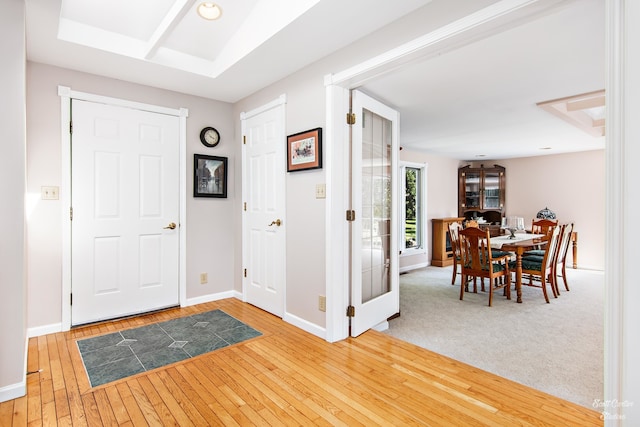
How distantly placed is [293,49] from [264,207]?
5.09 feet

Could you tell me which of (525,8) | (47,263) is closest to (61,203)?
(47,263)

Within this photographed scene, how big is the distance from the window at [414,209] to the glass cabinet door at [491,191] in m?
1.74

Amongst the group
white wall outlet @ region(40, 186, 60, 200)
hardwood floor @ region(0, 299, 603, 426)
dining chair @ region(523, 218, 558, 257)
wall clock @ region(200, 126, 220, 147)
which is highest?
wall clock @ region(200, 126, 220, 147)

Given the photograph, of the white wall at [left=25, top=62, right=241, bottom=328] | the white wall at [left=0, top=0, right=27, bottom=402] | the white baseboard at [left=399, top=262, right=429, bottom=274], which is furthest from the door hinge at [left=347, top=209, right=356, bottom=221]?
the white baseboard at [left=399, top=262, right=429, bottom=274]

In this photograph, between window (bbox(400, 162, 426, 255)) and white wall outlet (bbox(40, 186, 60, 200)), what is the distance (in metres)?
5.28

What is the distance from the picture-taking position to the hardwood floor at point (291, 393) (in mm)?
1733

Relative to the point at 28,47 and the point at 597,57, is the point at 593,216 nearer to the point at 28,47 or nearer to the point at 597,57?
the point at 597,57

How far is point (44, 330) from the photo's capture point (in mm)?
2842

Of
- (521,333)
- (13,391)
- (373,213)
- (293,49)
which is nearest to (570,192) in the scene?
(521,333)

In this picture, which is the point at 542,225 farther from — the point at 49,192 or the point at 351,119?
the point at 49,192

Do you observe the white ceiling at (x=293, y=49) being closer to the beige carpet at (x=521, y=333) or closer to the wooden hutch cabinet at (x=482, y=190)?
the beige carpet at (x=521, y=333)

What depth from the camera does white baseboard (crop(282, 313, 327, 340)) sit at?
276 cm

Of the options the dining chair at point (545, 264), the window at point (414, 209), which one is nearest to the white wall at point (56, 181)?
the window at point (414, 209)

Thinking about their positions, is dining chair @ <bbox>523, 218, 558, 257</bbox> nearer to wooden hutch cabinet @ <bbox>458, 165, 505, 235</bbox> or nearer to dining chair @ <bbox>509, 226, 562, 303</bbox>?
wooden hutch cabinet @ <bbox>458, 165, 505, 235</bbox>
